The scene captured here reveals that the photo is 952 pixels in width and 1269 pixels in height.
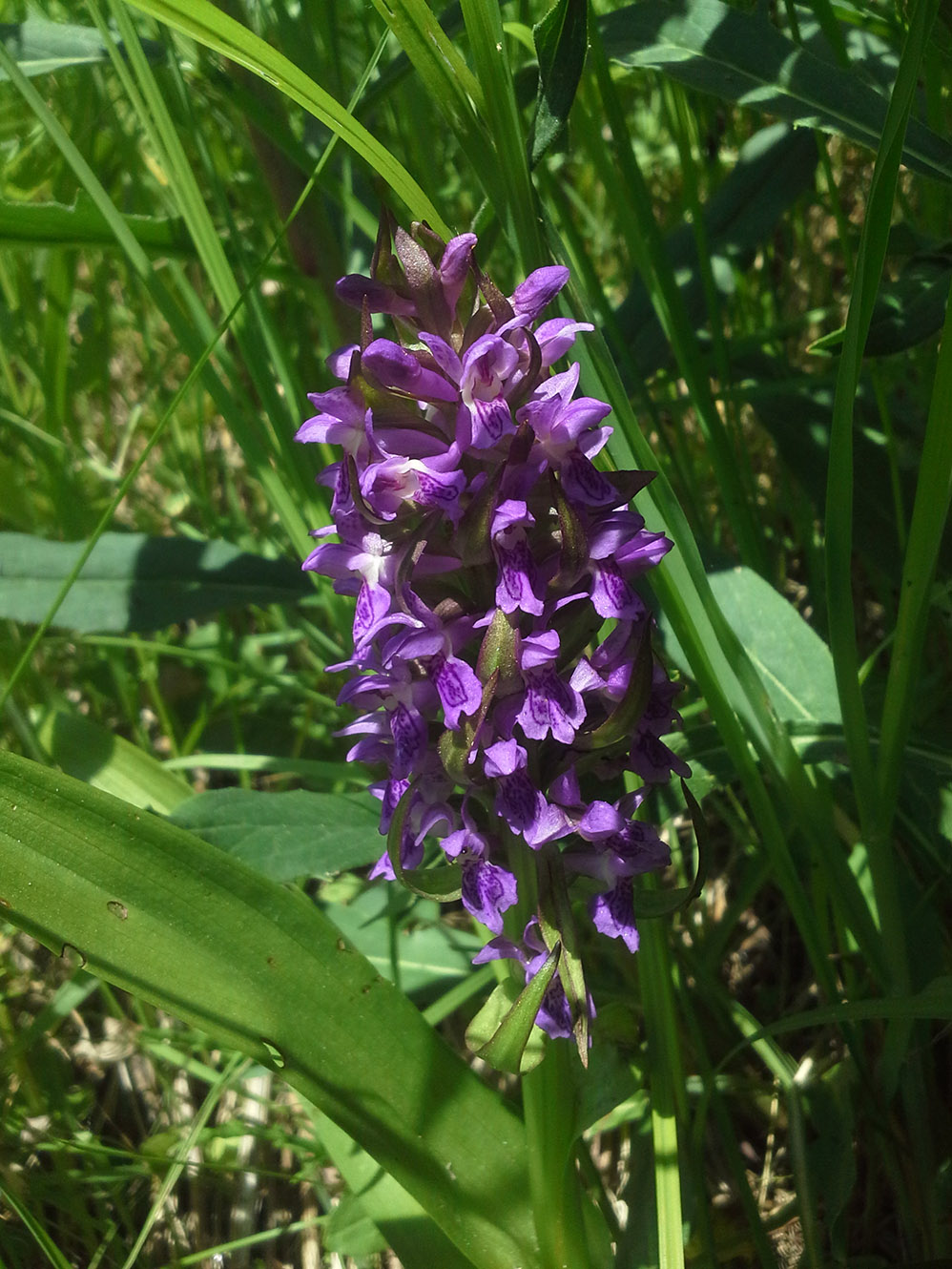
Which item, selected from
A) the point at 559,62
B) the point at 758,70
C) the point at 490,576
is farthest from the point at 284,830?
the point at 758,70

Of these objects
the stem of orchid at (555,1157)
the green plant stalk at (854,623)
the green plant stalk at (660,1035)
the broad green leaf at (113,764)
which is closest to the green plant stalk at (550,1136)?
the stem of orchid at (555,1157)

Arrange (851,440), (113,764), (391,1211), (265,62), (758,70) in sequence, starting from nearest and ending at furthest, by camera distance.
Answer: (265,62) < (851,440) < (758,70) < (391,1211) < (113,764)

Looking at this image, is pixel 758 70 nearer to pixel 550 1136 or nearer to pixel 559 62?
pixel 559 62

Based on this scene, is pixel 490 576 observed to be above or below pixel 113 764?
below

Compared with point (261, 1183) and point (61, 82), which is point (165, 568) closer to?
point (261, 1183)

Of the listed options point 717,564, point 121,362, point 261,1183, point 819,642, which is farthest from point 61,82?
point 261,1183

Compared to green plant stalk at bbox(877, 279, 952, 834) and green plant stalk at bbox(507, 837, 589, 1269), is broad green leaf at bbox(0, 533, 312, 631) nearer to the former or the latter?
green plant stalk at bbox(507, 837, 589, 1269)
